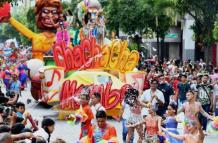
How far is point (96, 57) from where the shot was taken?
68.7 ft

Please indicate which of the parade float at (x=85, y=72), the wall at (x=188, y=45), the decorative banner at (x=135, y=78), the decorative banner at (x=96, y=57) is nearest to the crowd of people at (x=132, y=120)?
the parade float at (x=85, y=72)

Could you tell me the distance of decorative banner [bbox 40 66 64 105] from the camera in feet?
66.5

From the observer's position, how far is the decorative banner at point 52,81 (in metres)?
20.3

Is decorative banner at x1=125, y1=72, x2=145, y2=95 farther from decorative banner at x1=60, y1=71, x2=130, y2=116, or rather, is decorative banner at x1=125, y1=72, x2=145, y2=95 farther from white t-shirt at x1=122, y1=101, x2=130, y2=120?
white t-shirt at x1=122, y1=101, x2=130, y2=120

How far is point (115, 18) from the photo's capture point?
4712cm

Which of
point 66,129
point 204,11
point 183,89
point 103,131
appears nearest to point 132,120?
point 103,131

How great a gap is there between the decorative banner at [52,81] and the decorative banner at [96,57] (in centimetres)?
78

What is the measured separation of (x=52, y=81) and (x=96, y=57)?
4.99 ft

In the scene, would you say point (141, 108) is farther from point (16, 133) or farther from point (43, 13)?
point (43, 13)

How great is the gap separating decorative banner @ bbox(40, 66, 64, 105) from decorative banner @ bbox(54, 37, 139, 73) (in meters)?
0.78

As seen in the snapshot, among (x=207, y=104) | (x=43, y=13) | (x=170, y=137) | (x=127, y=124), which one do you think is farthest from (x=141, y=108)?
(x=43, y=13)

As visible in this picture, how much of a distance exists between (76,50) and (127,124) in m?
8.47

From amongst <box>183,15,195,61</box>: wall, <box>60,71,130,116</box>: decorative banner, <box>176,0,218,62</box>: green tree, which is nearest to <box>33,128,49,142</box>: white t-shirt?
<box>60,71,130,116</box>: decorative banner

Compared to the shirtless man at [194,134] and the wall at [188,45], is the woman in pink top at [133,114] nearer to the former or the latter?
the shirtless man at [194,134]
